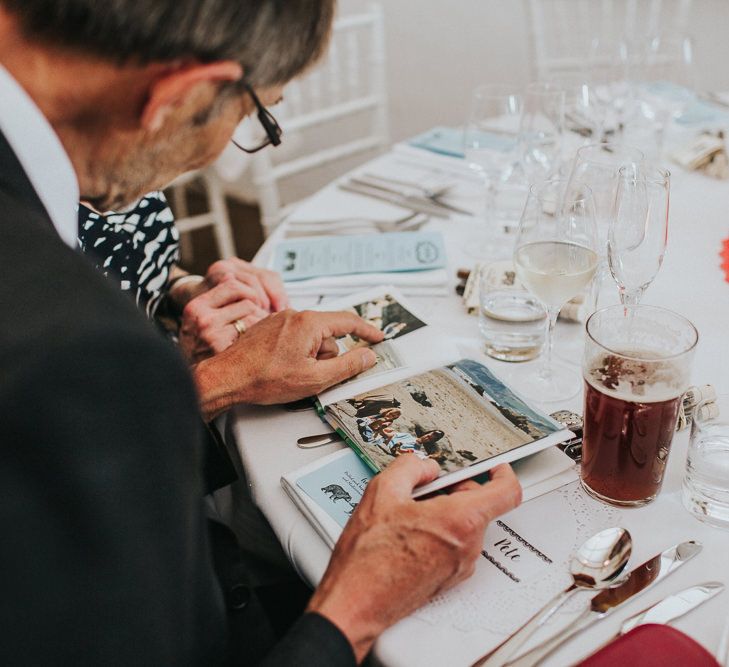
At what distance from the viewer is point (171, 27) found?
23.3 inches

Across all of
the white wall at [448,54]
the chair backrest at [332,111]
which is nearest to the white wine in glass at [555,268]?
the chair backrest at [332,111]

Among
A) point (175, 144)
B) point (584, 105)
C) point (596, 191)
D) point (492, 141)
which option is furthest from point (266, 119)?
point (584, 105)

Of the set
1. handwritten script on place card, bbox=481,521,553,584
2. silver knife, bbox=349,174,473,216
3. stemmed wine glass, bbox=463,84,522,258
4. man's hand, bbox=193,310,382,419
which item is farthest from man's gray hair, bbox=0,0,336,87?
silver knife, bbox=349,174,473,216

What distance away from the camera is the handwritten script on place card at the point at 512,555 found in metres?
0.71

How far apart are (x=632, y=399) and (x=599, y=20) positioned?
9.33 ft

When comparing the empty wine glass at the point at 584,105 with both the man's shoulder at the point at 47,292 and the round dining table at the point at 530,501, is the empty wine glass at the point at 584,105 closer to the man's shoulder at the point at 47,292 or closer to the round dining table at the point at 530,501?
the round dining table at the point at 530,501

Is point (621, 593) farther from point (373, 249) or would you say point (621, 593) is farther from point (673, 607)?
point (373, 249)

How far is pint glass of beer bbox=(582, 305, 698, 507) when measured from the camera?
2.40 ft

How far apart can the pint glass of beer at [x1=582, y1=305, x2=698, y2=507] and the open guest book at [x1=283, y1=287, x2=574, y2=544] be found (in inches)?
2.0

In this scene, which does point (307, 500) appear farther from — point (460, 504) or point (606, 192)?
point (606, 192)

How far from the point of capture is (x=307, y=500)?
791mm

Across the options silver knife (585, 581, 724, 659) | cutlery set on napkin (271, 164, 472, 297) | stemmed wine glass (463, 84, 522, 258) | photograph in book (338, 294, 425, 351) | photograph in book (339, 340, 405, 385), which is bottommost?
silver knife (585, 581, 724, 659)

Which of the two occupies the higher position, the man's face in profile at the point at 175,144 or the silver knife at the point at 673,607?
the man's face in profile at the point at 175,144

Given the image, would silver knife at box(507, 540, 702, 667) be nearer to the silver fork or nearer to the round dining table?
the round dining table
